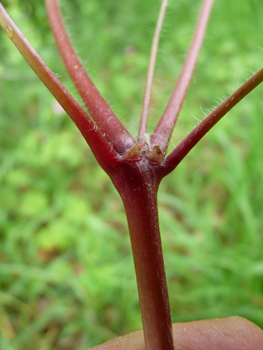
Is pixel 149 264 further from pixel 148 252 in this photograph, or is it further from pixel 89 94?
pixel 89 94

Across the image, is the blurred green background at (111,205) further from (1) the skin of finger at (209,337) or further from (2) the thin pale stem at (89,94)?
(1) the skin of finger at (209,337)

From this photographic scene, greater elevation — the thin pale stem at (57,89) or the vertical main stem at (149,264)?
the thin pale stem at (57,89)

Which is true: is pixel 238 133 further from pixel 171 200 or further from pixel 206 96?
pixel 171 200

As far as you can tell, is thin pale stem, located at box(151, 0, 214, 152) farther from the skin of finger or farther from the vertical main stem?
the skin of finger

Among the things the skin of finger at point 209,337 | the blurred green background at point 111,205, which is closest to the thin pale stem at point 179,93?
the blurred green background at point 111,205

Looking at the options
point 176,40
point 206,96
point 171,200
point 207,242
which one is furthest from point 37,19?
point 176,40

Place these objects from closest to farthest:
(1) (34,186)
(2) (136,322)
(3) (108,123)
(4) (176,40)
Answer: (3) (108,123)
(2) (136,322)
(1) (34,186)
(4) (176,40)

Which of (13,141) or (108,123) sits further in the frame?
(13,141)
